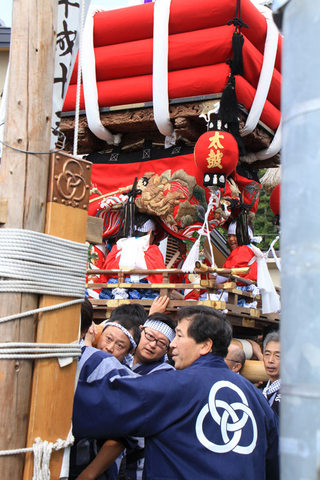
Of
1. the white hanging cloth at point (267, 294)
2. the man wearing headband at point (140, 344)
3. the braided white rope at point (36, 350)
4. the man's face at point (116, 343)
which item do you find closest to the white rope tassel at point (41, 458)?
the braided white rope at point (36, 350)

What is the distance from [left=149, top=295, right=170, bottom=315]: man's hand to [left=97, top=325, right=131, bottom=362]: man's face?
6.98 ft

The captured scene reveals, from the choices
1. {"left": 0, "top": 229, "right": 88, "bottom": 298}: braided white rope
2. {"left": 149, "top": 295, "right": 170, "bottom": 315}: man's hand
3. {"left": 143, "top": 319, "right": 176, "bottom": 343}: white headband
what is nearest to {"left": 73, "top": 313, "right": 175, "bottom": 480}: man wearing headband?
{"left": 143, "top": 319, "right": 176, "bottom": 343}: white headband

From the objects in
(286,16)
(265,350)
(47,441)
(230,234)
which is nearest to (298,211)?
(286,16)

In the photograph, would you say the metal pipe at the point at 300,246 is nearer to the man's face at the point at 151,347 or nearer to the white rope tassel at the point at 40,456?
the white rope tassel at the point at 40,456

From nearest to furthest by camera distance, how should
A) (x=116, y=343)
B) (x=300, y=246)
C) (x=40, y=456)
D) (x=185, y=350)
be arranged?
1. (x=300, y=246)
2. (x=40, y=456)
3. (x=185, y=350)
4. (x=116, y=343)

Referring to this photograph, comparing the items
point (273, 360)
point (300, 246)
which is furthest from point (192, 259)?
point (300, 246)

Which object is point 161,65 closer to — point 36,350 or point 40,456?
point 36,350

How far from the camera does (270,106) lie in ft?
25.2

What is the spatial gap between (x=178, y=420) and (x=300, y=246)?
1260 mm

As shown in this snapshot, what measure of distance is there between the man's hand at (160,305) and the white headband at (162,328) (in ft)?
5.90

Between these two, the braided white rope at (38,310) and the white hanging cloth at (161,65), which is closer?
the braided white rope at (38,310)

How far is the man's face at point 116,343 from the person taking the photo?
9.67 feet

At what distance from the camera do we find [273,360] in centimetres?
354

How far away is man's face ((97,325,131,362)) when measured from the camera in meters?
2.95
